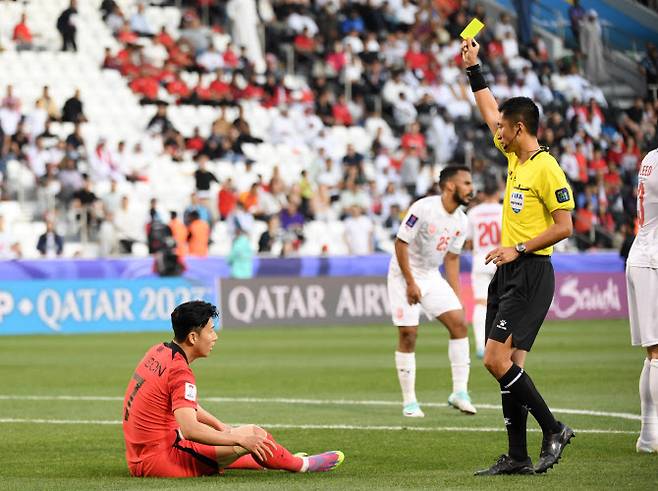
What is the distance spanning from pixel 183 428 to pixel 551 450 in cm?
241

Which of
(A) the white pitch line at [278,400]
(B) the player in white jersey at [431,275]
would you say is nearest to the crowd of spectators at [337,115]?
(A) the white pitch line at [278,400]

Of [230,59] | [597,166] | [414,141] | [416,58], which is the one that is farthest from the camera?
[416,58]

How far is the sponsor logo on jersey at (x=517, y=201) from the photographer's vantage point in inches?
386

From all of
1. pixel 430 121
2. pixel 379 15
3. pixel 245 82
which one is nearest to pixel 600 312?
pixel 430 121

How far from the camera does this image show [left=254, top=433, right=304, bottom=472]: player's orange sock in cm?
963

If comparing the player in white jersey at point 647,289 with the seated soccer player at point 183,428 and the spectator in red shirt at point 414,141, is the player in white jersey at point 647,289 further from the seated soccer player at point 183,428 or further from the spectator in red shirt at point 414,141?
the spectator in red shirt at point 414,141

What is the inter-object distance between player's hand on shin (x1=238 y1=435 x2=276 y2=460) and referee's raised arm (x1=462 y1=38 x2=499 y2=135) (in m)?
2.70

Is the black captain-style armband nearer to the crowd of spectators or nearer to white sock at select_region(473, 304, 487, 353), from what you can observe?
white sock at select_region(473, 304, 487, 353)

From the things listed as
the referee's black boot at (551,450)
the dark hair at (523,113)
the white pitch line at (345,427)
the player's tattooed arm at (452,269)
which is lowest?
the white pitch line at (345,427)

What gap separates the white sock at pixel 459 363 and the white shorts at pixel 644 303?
3.73 meters

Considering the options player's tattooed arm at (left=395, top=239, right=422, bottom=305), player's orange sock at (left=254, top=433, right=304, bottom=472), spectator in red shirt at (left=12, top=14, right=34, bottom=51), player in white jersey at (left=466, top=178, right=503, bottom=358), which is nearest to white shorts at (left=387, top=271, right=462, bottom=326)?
player's tattooed arm at (left=395, top=239, right=422, bottom=305)

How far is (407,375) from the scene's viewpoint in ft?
46.6

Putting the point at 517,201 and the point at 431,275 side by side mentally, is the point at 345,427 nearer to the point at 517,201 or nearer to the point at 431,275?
the point at 431,275

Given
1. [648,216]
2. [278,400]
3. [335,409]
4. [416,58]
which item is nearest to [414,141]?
[416,58]
